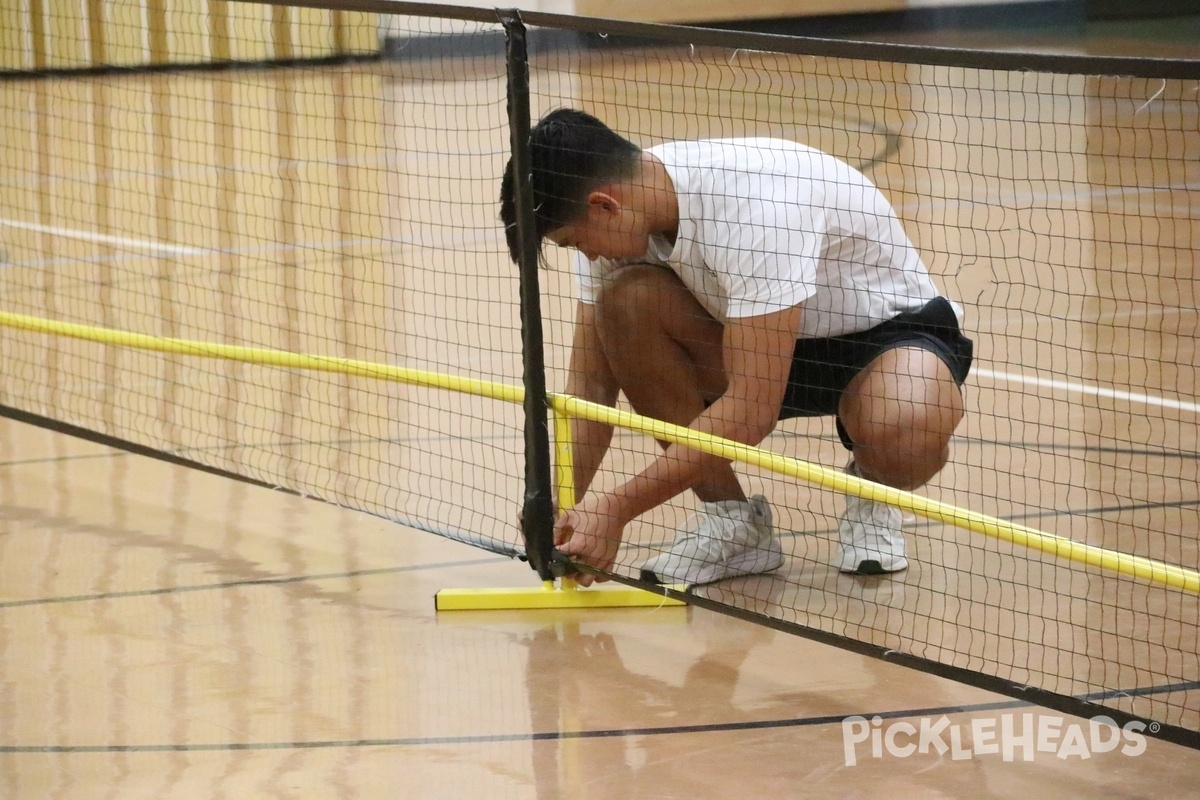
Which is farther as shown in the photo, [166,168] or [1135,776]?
[166,168]

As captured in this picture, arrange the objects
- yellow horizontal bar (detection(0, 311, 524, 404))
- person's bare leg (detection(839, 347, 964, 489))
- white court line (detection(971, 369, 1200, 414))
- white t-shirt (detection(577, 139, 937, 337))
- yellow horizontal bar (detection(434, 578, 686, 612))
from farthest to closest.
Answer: white court line (detection(971, 369, 1200, 414)) → yellow horizontal bar (detection(0, 311, 524, 404)) → yellow horizontal bar (detection(434, 578, 686, 612)) → person's bare leg (detection(839, 347, 964, 489)) → white t-shirt (detection(577, 139, 937, 337))

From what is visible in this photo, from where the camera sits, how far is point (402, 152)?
9430 mm

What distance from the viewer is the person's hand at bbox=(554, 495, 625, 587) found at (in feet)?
9.54

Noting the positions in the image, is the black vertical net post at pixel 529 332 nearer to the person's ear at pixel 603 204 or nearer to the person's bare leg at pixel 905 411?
the person's ear at pixel 603 204

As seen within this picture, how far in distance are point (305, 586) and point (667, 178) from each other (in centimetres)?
109

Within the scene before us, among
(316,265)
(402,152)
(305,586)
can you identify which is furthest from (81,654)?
(402,152)

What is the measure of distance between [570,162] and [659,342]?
1.39ft

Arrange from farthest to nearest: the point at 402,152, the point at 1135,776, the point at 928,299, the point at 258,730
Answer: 1. the point at 402,152
2. the point at 928,299
3. the point at 258,730
4. the point at 1135,776

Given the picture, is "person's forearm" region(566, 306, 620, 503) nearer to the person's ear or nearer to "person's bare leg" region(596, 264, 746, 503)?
"person's bare leg" region(596, 264, 746, 503)

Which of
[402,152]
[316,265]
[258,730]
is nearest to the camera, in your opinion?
[258,730]

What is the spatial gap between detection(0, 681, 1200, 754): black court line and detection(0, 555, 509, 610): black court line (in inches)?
27.4

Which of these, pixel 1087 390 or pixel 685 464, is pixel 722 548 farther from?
pixel 1087 390

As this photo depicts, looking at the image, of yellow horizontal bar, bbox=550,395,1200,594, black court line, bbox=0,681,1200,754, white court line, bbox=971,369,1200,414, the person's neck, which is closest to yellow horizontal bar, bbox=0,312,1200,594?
yellow horizontal bar, bbox=550,395,1200,594

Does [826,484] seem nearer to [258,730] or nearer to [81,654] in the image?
[258,730]
